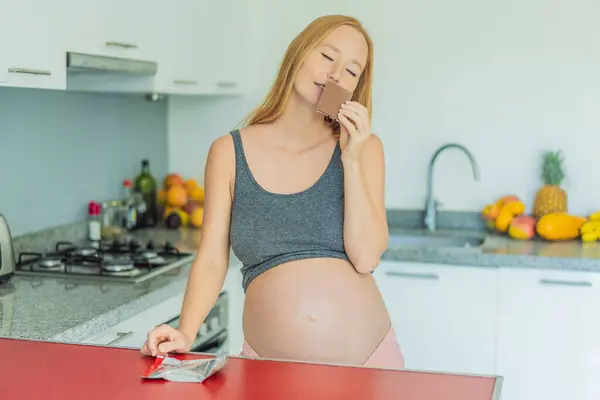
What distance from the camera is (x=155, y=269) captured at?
2.69m

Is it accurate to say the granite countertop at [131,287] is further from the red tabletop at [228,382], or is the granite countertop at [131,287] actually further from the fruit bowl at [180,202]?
the red tabletop at [228,382]

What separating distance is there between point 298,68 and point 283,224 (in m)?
0.33

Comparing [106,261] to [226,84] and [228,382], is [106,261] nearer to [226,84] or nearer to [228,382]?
[226,84]

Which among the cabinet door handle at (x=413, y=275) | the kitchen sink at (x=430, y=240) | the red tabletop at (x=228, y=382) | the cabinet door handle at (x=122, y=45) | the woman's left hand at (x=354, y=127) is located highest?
the cabinet door handle at (x=122, y=45)

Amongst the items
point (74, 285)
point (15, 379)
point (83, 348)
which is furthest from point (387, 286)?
point (15, 379)

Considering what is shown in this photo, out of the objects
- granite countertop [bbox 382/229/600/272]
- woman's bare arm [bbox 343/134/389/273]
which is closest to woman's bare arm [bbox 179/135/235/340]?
woman's bare arm [bbox 343/134/389/273]

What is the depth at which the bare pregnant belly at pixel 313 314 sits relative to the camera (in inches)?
70.4

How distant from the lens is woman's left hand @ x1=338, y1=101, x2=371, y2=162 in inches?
69.2

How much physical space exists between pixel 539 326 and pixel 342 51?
146 cm

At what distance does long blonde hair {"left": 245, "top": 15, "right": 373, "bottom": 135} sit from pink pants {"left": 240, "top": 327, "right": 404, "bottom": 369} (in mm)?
475

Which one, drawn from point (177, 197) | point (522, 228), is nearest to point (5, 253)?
point (177, 197)

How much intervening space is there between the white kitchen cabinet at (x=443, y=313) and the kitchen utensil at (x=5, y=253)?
4.02 ft

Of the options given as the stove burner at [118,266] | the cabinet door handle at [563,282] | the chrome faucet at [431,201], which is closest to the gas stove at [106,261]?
the stove burner at [118,266]

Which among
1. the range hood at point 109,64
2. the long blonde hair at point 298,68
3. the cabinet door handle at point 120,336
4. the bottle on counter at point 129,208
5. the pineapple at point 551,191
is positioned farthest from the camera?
the bottle on counter at point 129,208
